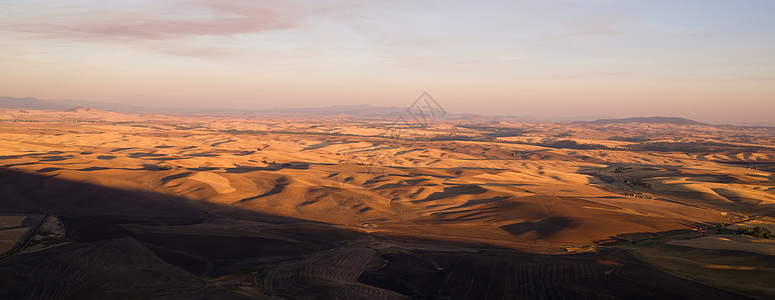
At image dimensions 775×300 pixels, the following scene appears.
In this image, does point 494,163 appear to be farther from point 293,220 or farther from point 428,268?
point 428,268

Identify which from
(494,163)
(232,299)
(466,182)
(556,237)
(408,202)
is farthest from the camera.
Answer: (494,163)

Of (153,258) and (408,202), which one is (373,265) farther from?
(408,202)

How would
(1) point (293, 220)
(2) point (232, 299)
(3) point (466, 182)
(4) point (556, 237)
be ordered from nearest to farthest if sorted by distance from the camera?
1. (2) point (232, 299)
2. (4) point (556, 237)
3. (1) point (293, 220)
4. (3) point (466, 182)

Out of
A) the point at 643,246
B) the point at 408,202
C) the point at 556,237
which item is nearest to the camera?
the point at 643,246

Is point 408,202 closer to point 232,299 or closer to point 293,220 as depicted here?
point 293,220

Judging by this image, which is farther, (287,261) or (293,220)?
(293,220)

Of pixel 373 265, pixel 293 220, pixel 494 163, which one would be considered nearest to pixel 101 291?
pixel 373 265

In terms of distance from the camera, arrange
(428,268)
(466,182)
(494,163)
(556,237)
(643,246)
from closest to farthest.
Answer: (428,268)
(643,246)
(556,237)
(466,182)
(494,163)

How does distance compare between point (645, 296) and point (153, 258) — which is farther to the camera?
point (153, 258)

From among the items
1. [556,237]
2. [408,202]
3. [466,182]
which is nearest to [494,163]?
[466,182]
